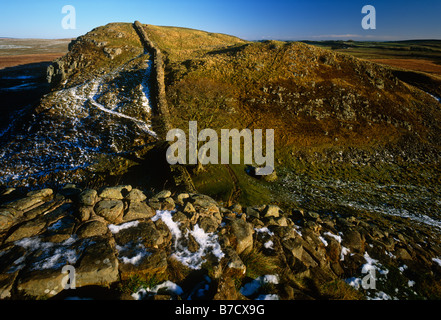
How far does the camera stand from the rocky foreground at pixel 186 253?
5391 millimetres

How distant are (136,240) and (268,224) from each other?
6260mm

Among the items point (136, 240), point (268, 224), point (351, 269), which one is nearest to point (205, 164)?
point (268, 224)

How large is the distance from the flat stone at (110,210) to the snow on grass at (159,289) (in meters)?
3.19

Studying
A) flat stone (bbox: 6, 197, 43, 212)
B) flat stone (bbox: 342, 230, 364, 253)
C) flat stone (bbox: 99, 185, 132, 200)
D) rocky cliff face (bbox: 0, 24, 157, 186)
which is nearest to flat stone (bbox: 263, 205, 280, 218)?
flat stone (bbox: 342, 230, 364, 253)

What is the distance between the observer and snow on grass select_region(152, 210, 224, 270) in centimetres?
657

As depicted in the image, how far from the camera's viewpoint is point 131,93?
2612 cm

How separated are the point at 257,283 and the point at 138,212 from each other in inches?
214

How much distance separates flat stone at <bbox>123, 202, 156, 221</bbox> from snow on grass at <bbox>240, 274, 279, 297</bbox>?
470cm

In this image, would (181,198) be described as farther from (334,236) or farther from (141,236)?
(334,236)

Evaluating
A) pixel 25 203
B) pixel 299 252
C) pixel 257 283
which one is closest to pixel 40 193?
pixel 25 203

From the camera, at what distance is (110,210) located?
754 cm

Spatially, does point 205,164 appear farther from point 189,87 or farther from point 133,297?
point 189,87

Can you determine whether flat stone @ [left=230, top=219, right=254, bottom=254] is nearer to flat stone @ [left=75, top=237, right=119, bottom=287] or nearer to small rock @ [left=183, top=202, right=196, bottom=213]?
small rock @ [left=183, top=202, right=196, bottom=213]

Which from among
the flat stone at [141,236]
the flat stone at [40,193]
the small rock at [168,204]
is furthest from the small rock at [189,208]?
the flat stone at [40,193]
